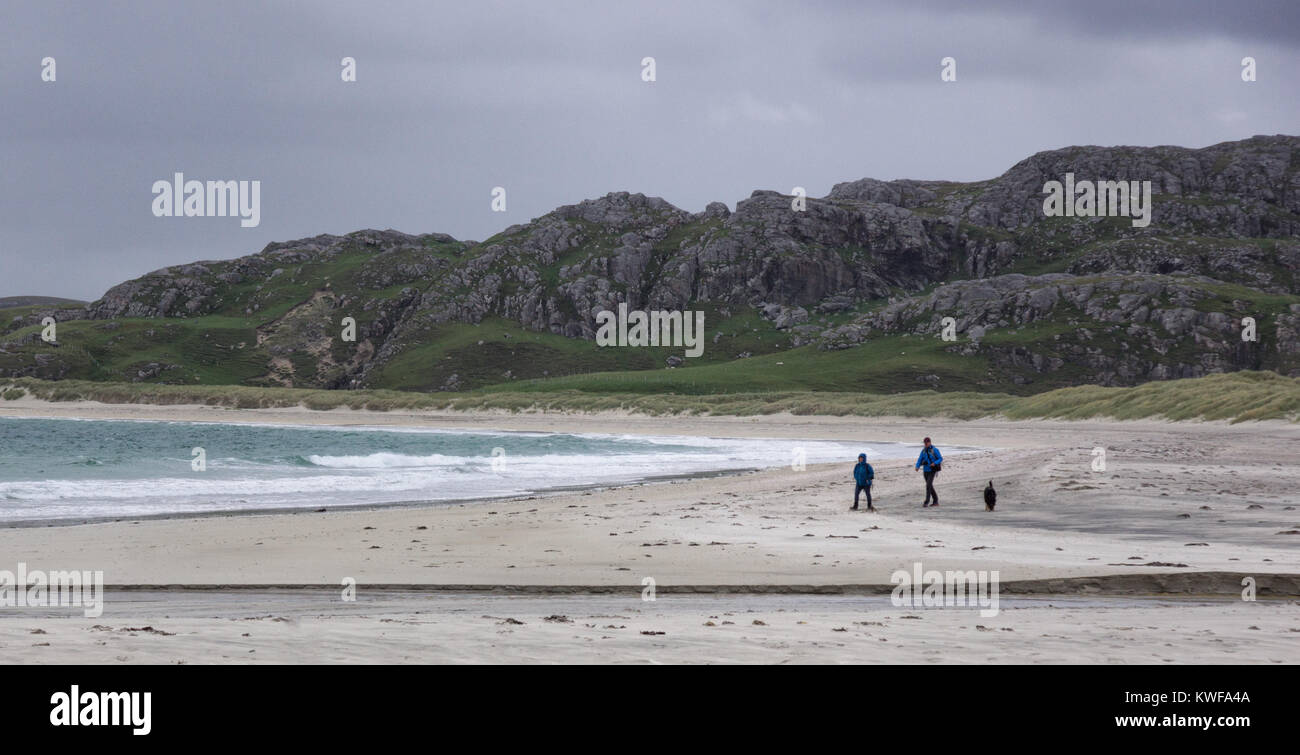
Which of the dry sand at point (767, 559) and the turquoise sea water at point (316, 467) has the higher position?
the dry sand at point (767, 559)

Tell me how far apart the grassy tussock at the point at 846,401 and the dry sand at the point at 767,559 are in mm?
23054

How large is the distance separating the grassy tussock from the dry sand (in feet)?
75.6

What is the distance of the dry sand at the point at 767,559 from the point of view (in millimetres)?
8336

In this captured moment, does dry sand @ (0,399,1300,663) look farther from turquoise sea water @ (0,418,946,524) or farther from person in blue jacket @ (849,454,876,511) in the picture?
turquoise sea water @ (0,418,946,524)

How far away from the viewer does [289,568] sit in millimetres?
14938

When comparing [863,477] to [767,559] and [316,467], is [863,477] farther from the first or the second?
[316,467]

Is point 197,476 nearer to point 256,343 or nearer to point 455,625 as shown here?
point 455,625

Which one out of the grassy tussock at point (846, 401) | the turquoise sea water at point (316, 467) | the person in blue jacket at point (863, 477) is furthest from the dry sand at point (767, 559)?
the grassy tussock at point (846, 401)

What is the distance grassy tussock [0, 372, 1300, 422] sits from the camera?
2124 inches
